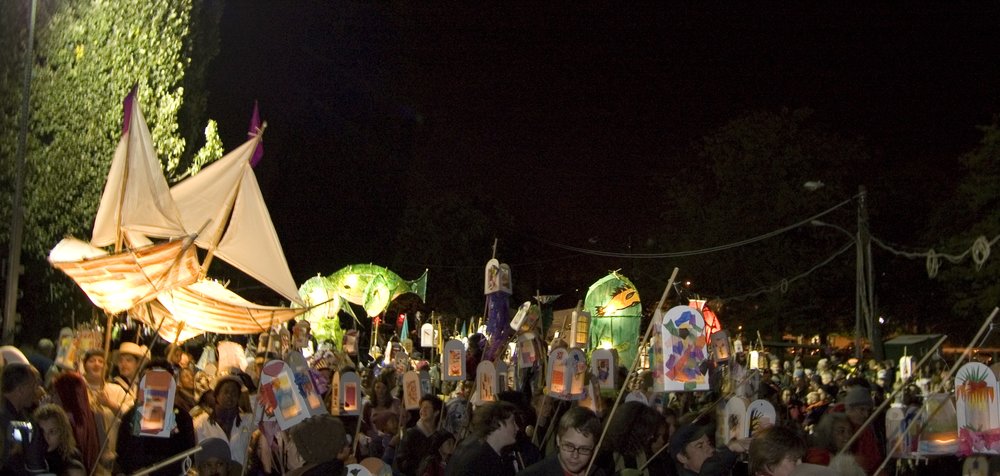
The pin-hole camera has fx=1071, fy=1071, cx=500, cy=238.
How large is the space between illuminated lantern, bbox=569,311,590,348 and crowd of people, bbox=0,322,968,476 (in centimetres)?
192

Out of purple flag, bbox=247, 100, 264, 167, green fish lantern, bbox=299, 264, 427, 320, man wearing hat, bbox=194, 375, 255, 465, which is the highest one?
purple flag, bbox=247, 100, 264, 167

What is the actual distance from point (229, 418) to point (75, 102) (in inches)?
427

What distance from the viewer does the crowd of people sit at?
5.07 m

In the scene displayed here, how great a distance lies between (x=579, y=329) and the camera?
13.8 meters

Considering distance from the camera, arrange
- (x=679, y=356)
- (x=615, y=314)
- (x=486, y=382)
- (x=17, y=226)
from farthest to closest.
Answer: (x=615, y=314)
(x=17, y=226)
(x=486, y=382)
(x=679, y=356)

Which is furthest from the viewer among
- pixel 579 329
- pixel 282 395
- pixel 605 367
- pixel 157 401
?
pixel 579 329

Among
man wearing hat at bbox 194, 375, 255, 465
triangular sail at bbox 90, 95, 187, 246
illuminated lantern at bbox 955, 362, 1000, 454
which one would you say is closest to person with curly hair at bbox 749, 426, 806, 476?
illuminated lantern at bbox 955, 362, 1000, 454

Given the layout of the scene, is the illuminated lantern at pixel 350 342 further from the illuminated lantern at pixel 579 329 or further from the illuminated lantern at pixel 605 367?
the illuminated lantern at pixel 605 367

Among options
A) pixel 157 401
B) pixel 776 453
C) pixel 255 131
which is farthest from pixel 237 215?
pixel 776 453

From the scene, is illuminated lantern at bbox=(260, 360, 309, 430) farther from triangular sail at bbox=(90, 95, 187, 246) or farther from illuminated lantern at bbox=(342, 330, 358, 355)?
illuminated lantern at bbox=(342, 330, 358, 355)

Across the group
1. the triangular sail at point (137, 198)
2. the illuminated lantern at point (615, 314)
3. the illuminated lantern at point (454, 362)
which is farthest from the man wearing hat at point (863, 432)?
the illuminated lantern at point (615, 314)

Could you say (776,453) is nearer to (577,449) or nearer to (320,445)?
(577,449)

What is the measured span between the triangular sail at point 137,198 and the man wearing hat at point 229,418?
16.7ft

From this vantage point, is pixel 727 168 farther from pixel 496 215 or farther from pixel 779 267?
pixel 496 215
